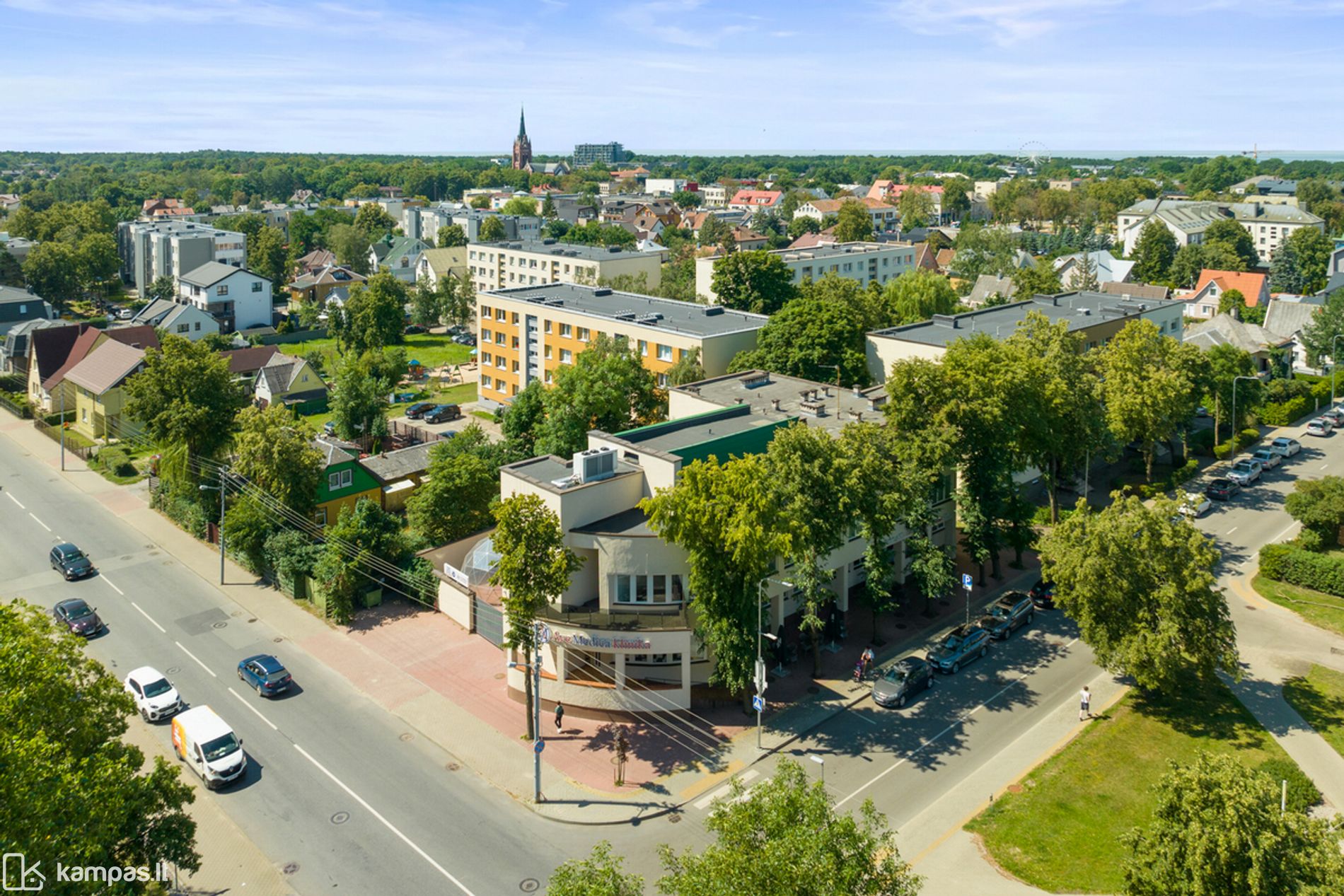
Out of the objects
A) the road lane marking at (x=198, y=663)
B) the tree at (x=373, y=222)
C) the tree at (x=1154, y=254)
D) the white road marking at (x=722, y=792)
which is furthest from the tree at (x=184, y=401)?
the tree at (x=1154, y=254)

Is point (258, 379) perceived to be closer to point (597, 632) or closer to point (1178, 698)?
point (597, 632)

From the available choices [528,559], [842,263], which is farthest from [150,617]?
[842,263]

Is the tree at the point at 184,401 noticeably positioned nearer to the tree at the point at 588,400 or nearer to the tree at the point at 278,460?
the tree at the point at 278,460

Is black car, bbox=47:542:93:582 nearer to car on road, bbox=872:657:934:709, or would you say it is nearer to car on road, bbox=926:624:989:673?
car on road, bbox=872:657:934:709

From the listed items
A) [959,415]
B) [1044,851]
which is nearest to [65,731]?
[1044,851]

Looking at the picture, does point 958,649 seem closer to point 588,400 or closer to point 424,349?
point 588,400
